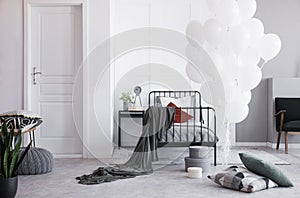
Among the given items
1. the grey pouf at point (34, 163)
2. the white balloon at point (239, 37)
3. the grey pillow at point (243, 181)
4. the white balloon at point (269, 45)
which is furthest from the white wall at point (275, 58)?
the grey pouf at point (34, 163)

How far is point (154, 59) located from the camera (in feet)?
22.6

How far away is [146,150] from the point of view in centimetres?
480

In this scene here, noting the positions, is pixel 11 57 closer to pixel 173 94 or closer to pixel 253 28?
pixel 173 94

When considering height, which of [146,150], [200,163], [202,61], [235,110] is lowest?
[200,163]

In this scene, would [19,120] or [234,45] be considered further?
[19,120]

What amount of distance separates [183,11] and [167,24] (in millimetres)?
331

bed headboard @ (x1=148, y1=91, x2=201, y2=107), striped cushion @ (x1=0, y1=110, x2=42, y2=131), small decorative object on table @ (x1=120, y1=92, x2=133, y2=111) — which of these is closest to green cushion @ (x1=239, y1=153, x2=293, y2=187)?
striped cushion @ (x1=0, y1=110, x2=42, y2=131)

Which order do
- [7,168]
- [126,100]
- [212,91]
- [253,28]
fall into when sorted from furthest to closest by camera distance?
[126,100], [212,91], [253,28], [7,168]

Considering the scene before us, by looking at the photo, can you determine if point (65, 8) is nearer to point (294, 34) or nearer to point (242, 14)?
point (242, 14)

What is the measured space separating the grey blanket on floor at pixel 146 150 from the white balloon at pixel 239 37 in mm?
1104

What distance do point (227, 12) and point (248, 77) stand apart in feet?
2.31

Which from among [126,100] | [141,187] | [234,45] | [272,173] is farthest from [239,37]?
[126,100]

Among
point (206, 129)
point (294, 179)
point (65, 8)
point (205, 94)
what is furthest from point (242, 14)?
point (65, 8)

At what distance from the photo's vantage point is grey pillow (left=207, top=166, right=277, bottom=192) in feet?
12.5
